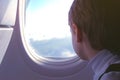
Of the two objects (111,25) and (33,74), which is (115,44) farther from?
(33,74)

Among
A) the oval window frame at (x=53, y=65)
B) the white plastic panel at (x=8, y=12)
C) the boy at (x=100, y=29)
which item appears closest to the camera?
the boy at (x=100, y=29)

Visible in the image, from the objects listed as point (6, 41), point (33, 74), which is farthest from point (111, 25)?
point (33, 74)

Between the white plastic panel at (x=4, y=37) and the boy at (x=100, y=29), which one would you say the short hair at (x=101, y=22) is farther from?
the white plastic panel at (x=4, y=37)

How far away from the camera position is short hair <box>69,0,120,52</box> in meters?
0.96

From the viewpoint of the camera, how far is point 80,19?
1002 mm

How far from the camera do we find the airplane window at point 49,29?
228 cm

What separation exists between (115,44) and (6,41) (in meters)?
1.20

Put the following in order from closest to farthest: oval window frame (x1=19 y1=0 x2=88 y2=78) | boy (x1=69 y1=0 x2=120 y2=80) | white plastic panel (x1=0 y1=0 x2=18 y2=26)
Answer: boy (x1=69 y1=0 x2=120 y2=80), white plastic panel (x1=0 y1=0 x2=18 y2=26), oval window frame (x1=19 y1=0 x2=88 y2=78)

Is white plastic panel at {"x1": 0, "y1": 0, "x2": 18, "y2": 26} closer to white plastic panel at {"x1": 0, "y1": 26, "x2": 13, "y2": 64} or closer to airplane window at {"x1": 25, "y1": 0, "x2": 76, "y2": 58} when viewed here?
white plastic panel at {"x1": 0, "y1": 26, "x2": 13, "y2": 64}

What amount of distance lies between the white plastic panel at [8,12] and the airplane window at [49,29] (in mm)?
187

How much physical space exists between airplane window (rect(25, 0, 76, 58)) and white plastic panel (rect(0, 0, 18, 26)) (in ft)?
0.61

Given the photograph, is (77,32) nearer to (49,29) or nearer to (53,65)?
(53,65)

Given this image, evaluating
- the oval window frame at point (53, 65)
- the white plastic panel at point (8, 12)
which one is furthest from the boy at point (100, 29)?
the oval window frame at point (53, 65)

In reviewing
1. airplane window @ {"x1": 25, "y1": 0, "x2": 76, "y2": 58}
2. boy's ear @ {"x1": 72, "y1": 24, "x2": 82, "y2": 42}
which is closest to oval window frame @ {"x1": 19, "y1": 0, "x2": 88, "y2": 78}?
airplane window @ {"x1": 25, "y1": 0, "x2": 76, "y2": 58}
